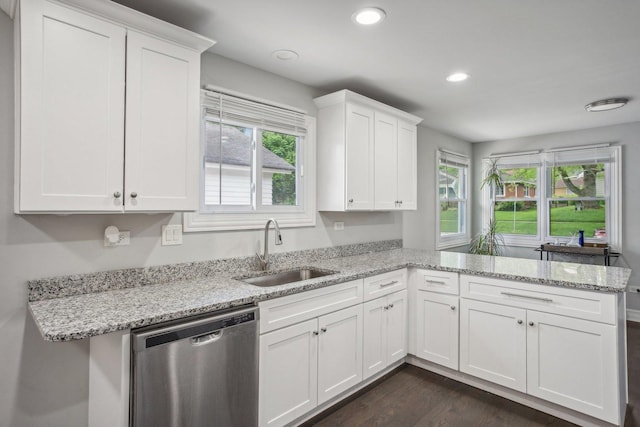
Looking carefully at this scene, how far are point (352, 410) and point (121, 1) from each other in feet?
8.94

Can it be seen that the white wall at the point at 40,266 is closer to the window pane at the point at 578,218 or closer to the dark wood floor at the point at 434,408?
the dark wood floor at the point at 434,408

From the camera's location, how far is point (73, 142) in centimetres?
151

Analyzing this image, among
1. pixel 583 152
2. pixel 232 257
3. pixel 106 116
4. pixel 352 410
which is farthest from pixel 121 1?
pixel 583 152

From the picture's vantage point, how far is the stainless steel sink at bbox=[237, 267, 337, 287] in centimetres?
238

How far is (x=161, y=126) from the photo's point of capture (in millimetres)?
1759

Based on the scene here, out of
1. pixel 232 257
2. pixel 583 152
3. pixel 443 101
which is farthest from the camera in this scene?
pixel 583 152

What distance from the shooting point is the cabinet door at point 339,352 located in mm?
2171

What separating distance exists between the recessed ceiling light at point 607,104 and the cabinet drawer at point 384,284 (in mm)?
2544

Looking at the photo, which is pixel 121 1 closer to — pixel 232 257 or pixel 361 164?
pixel 232 257

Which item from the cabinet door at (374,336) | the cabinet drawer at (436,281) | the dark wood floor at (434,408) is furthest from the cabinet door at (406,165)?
the dark wood floor at (434,408)

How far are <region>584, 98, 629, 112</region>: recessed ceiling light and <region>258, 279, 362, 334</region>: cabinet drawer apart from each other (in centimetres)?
300

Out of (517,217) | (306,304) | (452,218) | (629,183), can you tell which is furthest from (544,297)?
(517,217)

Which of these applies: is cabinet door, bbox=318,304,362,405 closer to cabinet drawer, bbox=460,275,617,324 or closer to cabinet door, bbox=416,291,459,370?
cabinet door, bbox=416,291,459,370

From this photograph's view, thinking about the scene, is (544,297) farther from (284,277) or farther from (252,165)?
(252,165)
